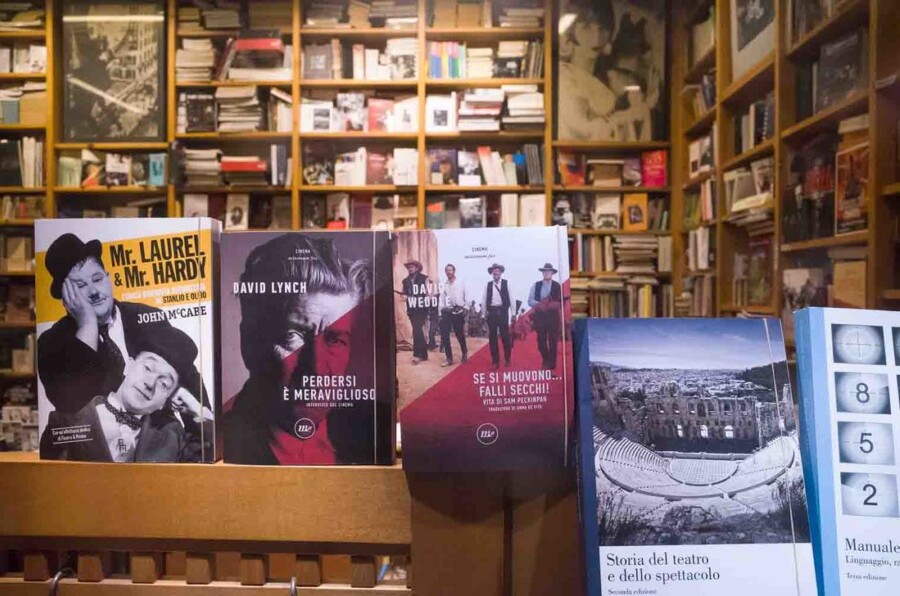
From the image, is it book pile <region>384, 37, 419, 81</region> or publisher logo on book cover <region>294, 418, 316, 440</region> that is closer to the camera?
publisher logo on book cover <region>294, 418, 316, 440</region>

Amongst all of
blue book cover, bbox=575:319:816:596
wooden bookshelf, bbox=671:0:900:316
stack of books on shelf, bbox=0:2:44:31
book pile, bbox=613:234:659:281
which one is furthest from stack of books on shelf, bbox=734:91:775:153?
stack of books on shelf, bbox=0:2:44:31

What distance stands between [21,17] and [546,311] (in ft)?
14.8

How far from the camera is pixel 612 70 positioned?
410 centimetres

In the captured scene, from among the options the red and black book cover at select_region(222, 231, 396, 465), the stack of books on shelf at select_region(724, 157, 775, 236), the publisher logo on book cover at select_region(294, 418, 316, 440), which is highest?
the stack of books on shelf at select_region(724, 157, 775, 236)

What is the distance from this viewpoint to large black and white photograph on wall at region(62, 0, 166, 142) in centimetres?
397

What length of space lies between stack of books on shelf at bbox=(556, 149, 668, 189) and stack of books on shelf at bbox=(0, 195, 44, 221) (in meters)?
3.14

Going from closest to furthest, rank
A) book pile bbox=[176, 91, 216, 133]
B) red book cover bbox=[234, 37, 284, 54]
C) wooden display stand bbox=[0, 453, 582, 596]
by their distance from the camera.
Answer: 1. wooden display stand bbox=[0, 453, 582, 596]
2. red book cover bbox=[234, 37, 284, 54]
3. book pile bbox=[176, 91, 216, 133]

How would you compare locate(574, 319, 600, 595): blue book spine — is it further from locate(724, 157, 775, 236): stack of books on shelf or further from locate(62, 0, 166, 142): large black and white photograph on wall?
locate(62, 0, 166, 142): large black and white photograph on wall

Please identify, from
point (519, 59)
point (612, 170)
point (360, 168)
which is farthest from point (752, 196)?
point (360, 168)

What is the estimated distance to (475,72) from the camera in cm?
397

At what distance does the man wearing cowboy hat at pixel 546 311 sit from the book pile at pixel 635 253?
Result: 133 inches

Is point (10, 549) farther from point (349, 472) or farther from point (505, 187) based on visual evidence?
point (505, 187)

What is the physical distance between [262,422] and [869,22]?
6.90ft

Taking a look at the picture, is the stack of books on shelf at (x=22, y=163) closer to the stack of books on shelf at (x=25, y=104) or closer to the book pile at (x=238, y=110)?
the stack of books on shelf at (x=25, y=104)
